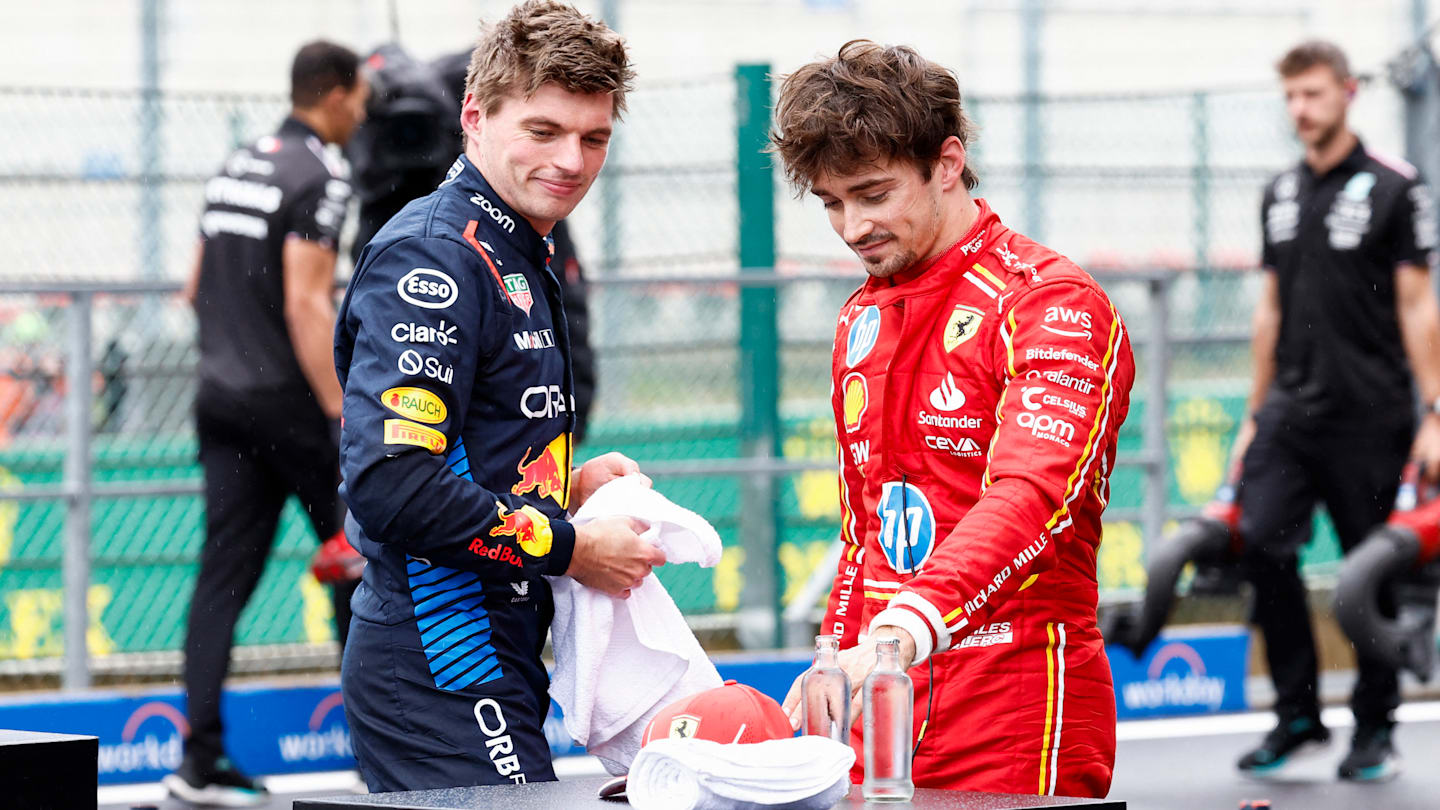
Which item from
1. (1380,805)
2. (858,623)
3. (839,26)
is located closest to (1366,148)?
(1380,805)

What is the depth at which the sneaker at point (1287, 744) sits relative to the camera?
667cm

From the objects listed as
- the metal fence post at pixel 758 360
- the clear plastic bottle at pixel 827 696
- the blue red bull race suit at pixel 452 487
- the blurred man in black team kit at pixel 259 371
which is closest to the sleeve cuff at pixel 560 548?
the blue red bull race suit at pixel 452 487

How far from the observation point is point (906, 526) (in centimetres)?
304

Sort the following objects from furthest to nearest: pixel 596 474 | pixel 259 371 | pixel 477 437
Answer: pixel 259 371 → pixel 596 474 → pixel 477 437

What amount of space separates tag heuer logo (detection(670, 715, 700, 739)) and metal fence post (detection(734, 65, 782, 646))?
518 centimetres

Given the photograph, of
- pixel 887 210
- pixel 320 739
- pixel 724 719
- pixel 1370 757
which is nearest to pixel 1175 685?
pixel 1370 757

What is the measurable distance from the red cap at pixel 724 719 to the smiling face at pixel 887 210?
Answer: 0.85 m

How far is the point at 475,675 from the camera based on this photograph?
118 inches

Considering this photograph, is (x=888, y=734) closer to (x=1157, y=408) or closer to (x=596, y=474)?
(x=596, y=474)

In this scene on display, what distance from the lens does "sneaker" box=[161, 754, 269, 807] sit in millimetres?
5980

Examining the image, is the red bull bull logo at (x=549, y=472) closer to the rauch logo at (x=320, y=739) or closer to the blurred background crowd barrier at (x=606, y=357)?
the rauch logo at (x=320, y=739)

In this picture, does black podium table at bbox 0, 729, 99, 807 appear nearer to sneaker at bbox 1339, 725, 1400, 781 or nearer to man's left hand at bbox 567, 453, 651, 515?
man's left hand at bbox 567, 453, 651, 515

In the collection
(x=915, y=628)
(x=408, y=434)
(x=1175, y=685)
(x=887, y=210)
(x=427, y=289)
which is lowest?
(x=1175, y=685)

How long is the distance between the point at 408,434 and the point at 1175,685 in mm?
5925
